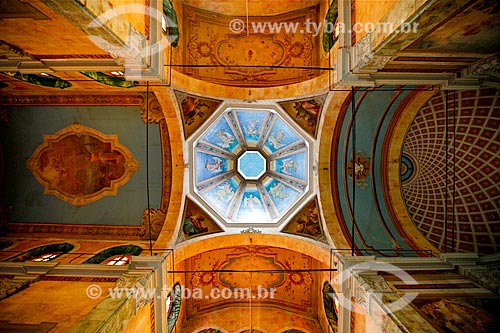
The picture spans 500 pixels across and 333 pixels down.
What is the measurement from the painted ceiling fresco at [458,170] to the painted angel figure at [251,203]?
5523 mm

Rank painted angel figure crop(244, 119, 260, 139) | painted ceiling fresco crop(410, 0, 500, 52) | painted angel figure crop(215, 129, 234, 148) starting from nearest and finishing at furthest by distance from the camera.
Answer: painted ceiling fresco crop(410, 0, 500, 52) → painted angel figure crop(215, 129, 234, 148) → painted angel figure crop(244, 119, 260, 139)

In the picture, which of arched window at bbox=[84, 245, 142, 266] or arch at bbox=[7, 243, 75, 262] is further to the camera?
arched window at bbox=[84, 245, 142, 266]

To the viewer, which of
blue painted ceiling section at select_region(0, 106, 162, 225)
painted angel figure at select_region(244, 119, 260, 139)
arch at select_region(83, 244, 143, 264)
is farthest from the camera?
painted angel figure at select_region(244, 119, 260, 139)

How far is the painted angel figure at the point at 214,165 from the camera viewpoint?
12.7 meters

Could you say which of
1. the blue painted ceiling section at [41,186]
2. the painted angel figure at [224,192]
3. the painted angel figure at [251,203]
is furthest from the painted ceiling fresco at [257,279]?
the blue painted ceiling section at [41,186]

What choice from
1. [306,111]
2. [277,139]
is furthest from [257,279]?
[306,111]

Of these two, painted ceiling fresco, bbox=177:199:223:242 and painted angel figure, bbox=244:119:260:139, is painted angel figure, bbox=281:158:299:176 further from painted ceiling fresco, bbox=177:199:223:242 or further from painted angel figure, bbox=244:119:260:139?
painted ceiling fresco, bbox=177:199:223:242

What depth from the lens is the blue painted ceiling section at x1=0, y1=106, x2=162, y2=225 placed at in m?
11.0

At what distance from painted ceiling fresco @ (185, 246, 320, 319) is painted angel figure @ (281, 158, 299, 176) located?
3.20 m

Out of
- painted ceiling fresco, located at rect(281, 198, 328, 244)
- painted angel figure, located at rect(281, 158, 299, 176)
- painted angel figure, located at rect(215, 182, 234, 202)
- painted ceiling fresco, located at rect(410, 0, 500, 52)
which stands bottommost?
painted ceiling fresco, located at rect(281, 198, 328, 244)

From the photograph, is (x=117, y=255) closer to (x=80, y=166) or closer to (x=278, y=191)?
(x=80, y=166)

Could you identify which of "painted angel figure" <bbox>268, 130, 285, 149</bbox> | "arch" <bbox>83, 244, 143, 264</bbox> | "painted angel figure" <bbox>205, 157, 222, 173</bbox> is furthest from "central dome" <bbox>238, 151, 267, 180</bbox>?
"arch" <bbox>83, 244, 143, 264</bbox>

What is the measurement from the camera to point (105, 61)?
7.12 metres

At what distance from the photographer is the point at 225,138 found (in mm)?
12812
